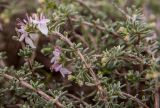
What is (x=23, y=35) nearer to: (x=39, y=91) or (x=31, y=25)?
(x=31, y=25)

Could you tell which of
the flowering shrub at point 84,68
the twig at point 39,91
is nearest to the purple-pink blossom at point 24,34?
the flowering shrub at point 84,68

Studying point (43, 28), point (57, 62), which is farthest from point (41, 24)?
point (57, 62)

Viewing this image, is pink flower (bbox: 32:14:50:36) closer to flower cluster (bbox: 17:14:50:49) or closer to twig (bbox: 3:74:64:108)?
flower cluster (bbox: 17:14:50:49)

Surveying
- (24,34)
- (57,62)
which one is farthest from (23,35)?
(57,62)

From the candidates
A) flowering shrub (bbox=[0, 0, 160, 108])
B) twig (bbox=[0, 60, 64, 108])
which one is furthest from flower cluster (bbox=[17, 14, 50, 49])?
twig (bbox=[0, 60, 64, 108])

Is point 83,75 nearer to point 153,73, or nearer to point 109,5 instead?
point 153,73

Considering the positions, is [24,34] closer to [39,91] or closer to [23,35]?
[23,35]

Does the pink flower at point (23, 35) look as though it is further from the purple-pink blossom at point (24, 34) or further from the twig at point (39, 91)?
the twig at point (39, 91)

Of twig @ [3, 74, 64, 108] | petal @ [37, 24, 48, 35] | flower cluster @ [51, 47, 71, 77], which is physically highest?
petal @ [37, 24, 48, 35]

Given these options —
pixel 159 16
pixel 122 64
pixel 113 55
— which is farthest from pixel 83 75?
pixel 159 16

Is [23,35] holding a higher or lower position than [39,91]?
higher

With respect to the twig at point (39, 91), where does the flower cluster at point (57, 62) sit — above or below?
above
